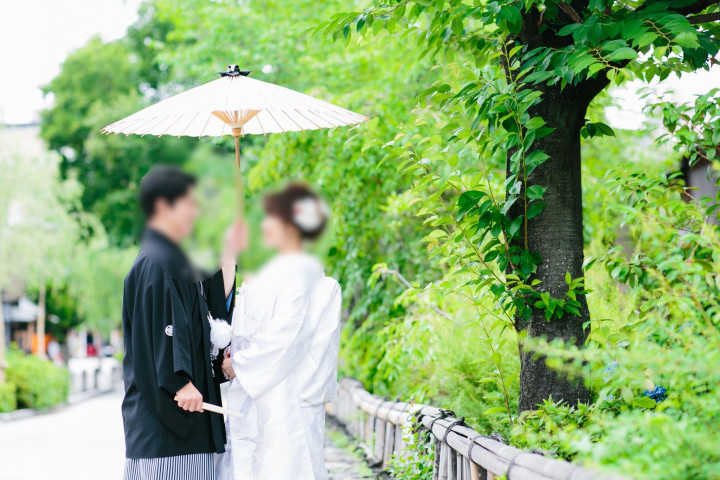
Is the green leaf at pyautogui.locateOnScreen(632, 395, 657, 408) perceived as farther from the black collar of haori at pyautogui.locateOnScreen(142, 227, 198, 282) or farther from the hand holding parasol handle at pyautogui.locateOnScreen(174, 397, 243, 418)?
the black collar of haori at pyautogui.locateOnScreen(142, 227, 198, 282)

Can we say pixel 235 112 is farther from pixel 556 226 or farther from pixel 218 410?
pixel 556 226

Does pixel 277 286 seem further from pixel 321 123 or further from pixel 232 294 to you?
pixel 321 123

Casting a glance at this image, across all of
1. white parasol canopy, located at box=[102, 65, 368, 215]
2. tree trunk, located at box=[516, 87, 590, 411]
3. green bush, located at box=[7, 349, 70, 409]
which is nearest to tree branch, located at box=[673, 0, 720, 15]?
tree trunk, located at box=[516, 87, 590, 411]

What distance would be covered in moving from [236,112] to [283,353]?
160 cm

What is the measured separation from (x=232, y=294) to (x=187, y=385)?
65cm

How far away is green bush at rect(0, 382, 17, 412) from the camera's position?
53.7ft

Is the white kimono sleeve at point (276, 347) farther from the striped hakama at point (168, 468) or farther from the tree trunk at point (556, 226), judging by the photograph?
the tree trunk at point (556, 226)

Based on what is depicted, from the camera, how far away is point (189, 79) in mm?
17656

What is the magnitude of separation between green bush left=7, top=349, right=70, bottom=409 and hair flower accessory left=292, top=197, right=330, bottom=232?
52.4 ft

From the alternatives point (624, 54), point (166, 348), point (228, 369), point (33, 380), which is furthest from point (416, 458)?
point (33, 380)

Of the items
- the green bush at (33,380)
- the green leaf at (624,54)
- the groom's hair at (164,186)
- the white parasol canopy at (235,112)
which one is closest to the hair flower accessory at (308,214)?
the groom's hair at (164,186)

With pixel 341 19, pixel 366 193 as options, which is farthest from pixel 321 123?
pixel 366 193

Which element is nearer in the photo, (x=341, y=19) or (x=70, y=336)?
(x=341, y=19)

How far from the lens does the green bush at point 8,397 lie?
16.4 m
